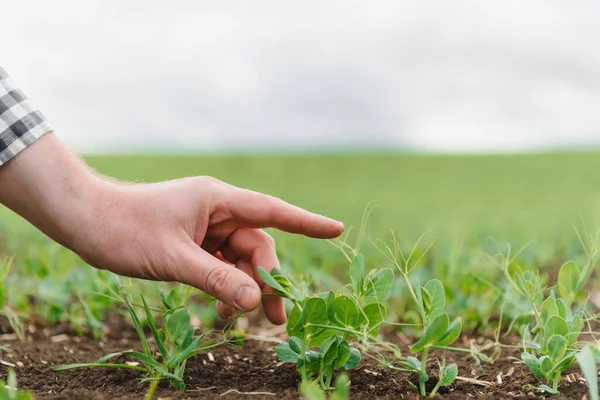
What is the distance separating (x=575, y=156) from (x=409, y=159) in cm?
333

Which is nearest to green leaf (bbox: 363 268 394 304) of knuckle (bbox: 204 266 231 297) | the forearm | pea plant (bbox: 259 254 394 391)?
pea plant (bbox: 259 254 394 391)

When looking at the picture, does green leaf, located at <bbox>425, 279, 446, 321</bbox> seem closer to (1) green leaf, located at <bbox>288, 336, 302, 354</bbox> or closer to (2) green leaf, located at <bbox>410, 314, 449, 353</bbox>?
(2) green leaf, located at <bbox>410, 314, 449, 353</bbox>

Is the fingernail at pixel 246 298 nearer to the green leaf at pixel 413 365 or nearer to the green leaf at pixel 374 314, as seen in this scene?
the green leaf at pixel 374 314

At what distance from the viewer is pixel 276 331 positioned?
2.39 m

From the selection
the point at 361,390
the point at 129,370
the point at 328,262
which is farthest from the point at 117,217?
the point at 328,262

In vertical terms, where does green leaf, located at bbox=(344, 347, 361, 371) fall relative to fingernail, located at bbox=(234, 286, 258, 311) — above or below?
below

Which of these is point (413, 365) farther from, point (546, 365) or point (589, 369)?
point (589, 369)

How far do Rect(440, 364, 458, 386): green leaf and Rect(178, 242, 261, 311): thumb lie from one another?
435mm

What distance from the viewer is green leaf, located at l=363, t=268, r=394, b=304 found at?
140 centimetres

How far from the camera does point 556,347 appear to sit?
4.43ft

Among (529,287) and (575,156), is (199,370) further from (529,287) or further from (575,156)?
(575,156)

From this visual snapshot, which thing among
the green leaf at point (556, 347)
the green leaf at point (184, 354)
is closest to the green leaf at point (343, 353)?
the green leaf at point (184, 354)

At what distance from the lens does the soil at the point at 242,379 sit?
1396 mm

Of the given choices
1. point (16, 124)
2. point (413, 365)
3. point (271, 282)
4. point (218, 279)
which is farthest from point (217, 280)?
point (16, 124)
